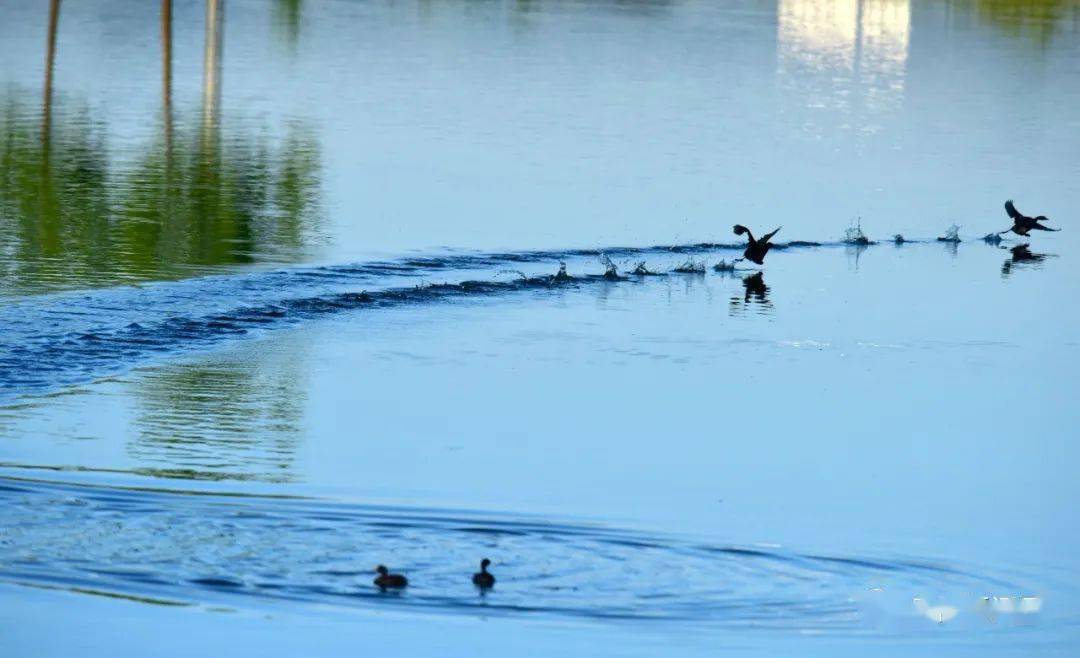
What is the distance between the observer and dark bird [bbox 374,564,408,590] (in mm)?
10820

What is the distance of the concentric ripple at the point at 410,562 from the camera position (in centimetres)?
1081

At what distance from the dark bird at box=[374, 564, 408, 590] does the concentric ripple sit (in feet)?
0.19

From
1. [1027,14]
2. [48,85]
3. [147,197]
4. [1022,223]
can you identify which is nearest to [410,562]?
[147,197]

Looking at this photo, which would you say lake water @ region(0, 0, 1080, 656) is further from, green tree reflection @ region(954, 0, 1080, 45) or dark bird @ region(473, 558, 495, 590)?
green tree reflection @ region(954, 0, 1080, 45)

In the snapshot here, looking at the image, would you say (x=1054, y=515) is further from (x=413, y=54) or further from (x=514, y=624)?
(x=413, y=54)

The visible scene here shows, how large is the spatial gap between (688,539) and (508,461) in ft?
7.23

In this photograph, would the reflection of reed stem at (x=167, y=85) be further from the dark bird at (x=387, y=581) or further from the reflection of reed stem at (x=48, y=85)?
the dark bird at (x=387, y=581)

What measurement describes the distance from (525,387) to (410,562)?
554cm

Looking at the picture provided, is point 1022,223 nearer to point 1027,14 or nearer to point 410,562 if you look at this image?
point 410,562

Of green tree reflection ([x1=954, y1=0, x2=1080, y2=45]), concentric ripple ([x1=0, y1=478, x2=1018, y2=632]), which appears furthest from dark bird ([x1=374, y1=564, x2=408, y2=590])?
green tree reflection ([x1=954, y1=0, x2=1080, y2=45])

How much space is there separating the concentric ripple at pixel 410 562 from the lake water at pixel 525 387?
32 mm

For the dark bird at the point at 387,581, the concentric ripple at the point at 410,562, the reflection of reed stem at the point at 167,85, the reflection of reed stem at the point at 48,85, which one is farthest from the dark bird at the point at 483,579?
the reflection of reed stem at the point at 48,85

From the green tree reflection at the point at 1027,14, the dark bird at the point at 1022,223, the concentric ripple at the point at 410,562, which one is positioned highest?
the green tree reflection at the point at 1027,14

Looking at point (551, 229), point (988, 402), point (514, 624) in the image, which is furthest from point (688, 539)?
point (551, 229)
